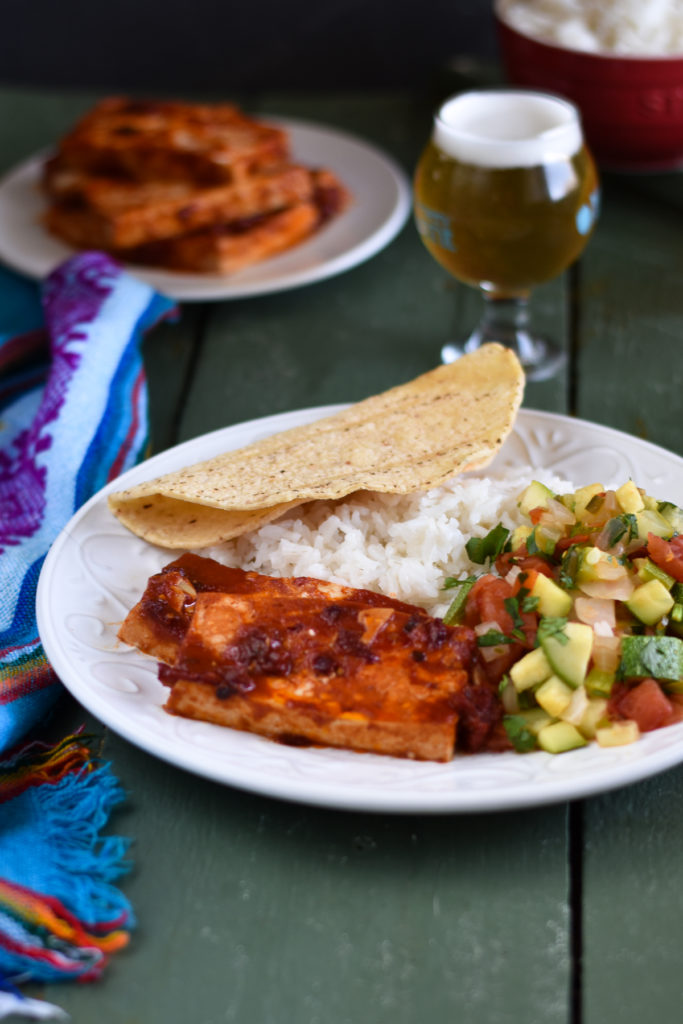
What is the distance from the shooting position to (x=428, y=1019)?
1.52 meters

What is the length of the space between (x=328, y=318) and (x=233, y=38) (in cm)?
235

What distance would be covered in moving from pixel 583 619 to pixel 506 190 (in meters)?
1.30

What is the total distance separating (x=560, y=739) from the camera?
171 cm

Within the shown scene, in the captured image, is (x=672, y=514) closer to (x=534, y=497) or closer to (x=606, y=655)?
(x=534, y=497)

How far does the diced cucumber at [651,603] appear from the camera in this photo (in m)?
1.85

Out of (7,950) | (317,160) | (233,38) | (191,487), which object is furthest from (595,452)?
(233,38)

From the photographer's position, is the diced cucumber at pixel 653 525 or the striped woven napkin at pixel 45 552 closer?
the striped woven napkin at pixel 45 552

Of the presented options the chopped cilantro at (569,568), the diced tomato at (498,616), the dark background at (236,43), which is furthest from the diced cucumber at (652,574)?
the dark background at (236,43)

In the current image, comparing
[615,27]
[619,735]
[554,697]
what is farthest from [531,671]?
[615,27]

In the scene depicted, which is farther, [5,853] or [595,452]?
[595,452]

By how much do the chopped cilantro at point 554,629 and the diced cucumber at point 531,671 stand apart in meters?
0.03

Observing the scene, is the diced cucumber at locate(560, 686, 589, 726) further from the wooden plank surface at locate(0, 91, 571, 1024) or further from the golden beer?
the golden beer

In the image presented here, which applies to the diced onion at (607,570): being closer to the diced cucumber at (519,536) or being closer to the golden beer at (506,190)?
the diced cucumber at (519,536)

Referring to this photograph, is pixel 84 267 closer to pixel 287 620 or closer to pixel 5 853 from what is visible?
pixel 287 620
